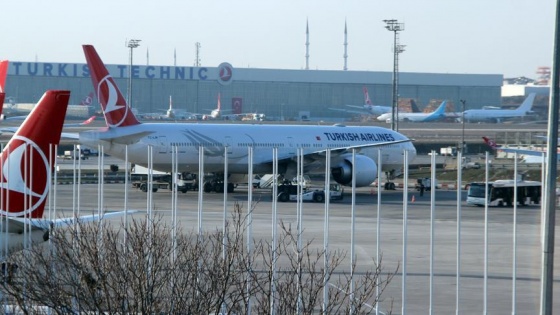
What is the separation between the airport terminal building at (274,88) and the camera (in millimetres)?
147500

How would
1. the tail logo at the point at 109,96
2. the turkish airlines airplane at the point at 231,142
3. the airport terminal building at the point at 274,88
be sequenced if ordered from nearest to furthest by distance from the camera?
1. the tail logo at the point at 109,96
2. the turkish airlines airplane at the point at 231,142
3. the airport terminal building at the point at 274,88

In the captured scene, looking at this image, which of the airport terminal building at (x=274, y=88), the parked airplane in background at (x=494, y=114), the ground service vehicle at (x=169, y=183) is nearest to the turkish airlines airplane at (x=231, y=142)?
the ground service vehicle at (x=169, y=183)

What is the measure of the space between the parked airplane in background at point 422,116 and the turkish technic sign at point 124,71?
76.5 feet

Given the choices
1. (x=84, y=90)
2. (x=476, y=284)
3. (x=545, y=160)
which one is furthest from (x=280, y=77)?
(x=545, y=160)

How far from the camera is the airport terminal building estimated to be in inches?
5807

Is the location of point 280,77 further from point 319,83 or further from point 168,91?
point 168,91

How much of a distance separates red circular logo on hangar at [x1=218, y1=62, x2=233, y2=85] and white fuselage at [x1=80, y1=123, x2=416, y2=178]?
292 ft

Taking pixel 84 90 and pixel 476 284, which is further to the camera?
pixel 84 90

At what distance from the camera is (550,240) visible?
1112cm

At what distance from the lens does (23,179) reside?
17172 millimetres

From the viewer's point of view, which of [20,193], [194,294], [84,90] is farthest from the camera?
[84,90]

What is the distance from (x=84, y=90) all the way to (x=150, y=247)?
137m

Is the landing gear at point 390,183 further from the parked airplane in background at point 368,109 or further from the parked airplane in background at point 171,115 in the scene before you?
the parked airplane in background at point 368,109

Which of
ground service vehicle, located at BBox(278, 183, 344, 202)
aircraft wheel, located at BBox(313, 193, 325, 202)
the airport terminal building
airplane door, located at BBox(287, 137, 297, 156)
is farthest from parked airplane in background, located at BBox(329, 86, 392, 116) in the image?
aircraft wheel, located at BBox(313, 193, 325, 202)
